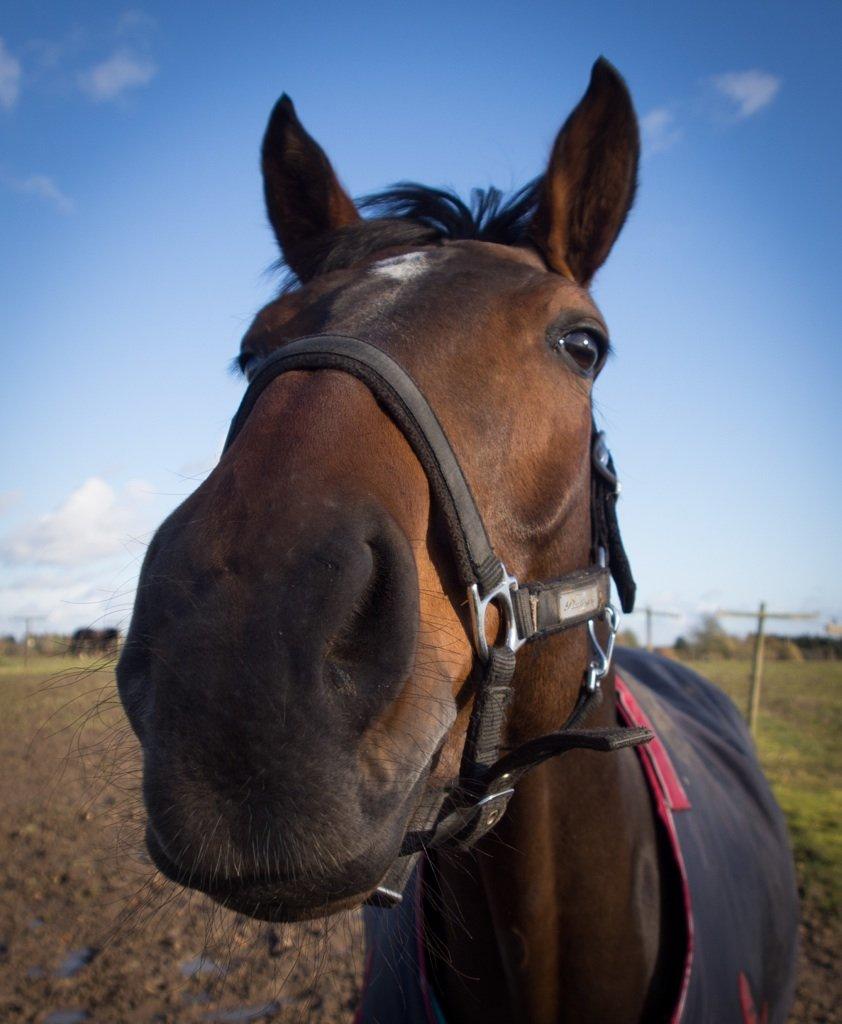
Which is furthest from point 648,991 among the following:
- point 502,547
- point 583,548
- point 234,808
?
point 234,808

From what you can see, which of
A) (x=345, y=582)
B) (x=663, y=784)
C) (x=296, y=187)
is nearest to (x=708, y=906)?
(x=663, y=784)

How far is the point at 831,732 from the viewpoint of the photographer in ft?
56.1

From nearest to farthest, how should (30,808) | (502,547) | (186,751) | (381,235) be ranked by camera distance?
(186,751)
(502,547)
(381,235)
(30,808)

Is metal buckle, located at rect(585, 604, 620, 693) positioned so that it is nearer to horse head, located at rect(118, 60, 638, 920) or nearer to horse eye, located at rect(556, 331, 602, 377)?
horse head, located at rect(118, 60, 638, 920)

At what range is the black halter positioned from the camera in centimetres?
151

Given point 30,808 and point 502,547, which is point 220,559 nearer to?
point 502,547

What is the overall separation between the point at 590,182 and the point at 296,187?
115 cm

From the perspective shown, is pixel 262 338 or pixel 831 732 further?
pixel 831 732

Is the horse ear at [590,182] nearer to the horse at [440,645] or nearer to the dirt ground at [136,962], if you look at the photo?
the horse at [440,645]

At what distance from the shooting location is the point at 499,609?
1661mm

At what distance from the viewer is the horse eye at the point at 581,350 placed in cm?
204

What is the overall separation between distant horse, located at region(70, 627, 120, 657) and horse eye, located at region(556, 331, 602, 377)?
139 centimetres

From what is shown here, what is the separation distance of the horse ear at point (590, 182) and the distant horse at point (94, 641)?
1.78 metres

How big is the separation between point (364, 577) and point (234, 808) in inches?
16.2
